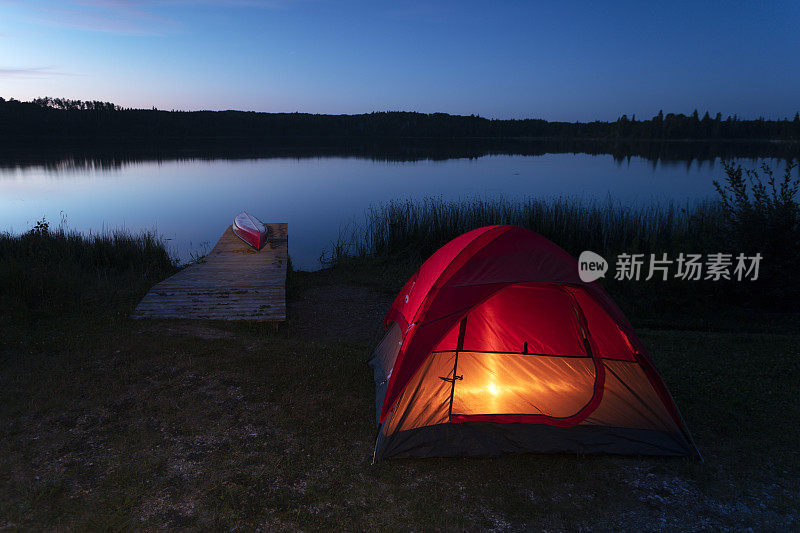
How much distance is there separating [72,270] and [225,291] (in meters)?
3.23

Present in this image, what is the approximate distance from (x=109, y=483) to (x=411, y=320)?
2.44m

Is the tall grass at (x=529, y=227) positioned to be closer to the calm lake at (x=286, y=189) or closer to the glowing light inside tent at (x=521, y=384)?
the calm lake at (x=286, y=189)

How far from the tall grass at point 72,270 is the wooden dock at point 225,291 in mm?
598

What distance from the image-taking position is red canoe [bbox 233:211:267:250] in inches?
425

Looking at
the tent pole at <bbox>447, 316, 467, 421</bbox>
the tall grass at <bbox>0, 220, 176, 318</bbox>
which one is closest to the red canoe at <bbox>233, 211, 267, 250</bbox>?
the tall grass at <bbox>0, 220, 176, 318</bbox>

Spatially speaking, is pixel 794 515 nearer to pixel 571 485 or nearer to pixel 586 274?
pixel 571 485

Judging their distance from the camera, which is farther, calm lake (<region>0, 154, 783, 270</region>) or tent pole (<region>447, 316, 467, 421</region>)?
calm lake (<region>0, 154, 783, 270</region>)

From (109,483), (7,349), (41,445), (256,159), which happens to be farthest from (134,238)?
(256,159)

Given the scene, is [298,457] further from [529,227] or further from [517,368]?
[529,227]

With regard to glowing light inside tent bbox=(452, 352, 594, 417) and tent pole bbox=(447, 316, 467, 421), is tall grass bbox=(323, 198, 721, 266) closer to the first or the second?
tent pole bbox=(447, 316, 467, 421)

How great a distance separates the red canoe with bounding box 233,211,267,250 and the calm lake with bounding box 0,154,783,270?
1.41 m

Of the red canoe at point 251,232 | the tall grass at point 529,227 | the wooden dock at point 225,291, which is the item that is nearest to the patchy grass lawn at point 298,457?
the wooden dock at point 225,291

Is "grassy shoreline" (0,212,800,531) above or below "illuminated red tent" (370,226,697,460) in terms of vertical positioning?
below

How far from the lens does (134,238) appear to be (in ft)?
37.4
